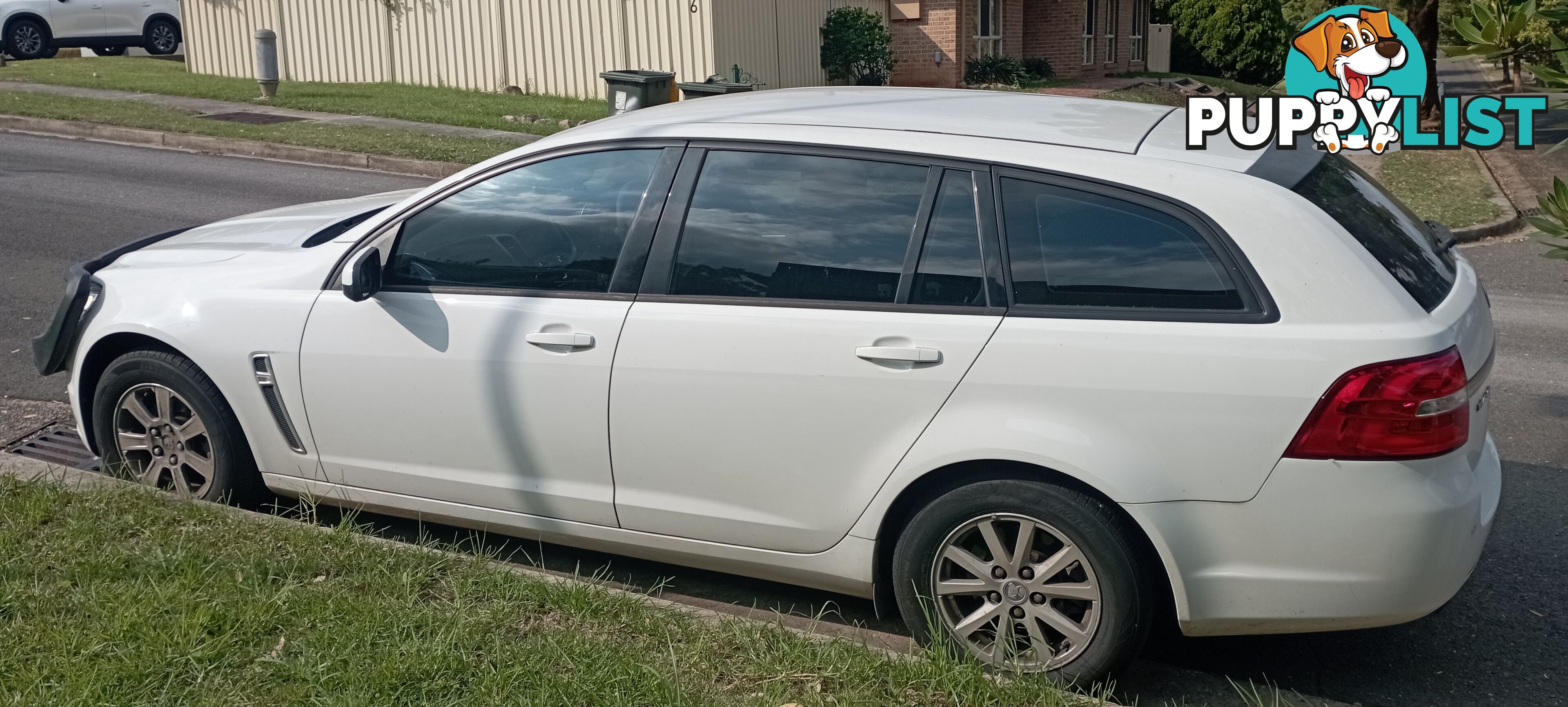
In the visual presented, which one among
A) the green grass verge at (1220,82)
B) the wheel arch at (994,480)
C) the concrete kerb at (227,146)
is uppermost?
the green grass verge at (1220,82)

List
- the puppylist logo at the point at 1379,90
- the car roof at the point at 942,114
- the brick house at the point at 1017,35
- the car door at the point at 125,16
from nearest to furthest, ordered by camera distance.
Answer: the car roof at the point at 942,114, the puppylist logo at the point at 1379,90, the car door at the point at 125,16, the brick house at the point at 1017,35

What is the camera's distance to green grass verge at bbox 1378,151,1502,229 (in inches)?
479

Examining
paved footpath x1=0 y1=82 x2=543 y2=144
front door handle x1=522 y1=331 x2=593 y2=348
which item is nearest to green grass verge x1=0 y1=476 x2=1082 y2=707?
front door handle x1=522 y1=331 x2=593 y2=348

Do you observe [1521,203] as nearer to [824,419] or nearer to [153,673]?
[824,419]

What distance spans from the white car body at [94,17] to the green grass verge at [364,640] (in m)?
23.1

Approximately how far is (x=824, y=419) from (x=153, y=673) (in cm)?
190

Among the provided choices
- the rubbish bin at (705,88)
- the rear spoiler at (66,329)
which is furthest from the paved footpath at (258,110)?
the rear spoiler at (66,329)

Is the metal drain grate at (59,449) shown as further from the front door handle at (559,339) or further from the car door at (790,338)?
the car door at (790,338)

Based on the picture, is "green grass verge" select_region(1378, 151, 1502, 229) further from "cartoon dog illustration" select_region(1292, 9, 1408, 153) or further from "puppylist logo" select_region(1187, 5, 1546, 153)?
"cartoon dog illustration" select_region(1292, 9, 1408, 153)

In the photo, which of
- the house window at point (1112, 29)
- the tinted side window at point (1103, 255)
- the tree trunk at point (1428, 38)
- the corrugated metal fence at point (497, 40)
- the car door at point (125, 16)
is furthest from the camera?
the house window at point (1112, 29)

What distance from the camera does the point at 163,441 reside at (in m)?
4.75

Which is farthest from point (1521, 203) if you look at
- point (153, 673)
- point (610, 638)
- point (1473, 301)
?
point (153, 673)

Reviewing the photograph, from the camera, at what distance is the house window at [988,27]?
30078 mm

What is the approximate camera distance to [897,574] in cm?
373
